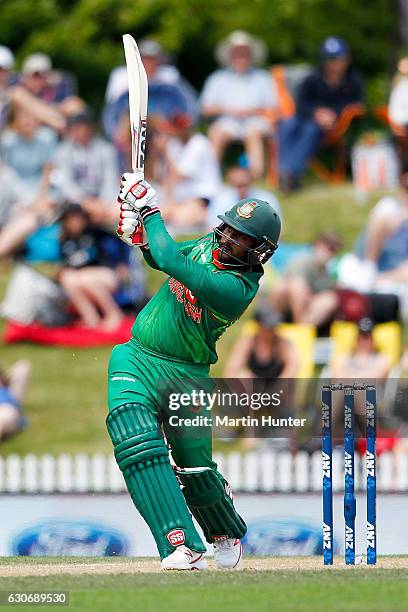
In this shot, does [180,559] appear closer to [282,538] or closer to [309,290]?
[282,538]

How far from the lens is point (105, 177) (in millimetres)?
15359

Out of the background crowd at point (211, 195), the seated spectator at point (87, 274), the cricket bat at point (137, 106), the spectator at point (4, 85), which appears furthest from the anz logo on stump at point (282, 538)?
the spectator at point (4, 85)

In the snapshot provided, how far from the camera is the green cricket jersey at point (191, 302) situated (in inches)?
282

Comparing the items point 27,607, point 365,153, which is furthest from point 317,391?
point 365,153

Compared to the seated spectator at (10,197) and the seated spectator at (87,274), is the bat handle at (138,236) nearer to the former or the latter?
the seated spectator at (87,274)

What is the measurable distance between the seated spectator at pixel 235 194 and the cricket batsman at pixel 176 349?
7392mm

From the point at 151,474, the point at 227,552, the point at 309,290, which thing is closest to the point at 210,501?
the point at 227,552

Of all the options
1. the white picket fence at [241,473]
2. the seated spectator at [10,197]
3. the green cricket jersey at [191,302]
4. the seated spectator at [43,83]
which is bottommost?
the white picket fence at [241,473]

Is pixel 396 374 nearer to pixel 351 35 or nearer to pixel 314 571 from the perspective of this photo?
→ pixel 314 571

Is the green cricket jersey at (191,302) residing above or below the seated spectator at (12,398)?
below

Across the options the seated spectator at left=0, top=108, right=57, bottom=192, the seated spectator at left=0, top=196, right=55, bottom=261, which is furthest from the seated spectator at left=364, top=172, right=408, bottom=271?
the seated spectator at left=0, top=108, right=57, bottom=192

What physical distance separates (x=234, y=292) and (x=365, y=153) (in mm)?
9988

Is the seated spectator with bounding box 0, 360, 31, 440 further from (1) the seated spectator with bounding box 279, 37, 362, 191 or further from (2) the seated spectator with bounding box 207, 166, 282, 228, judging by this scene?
(1) the seated spectator with bounding box 279, 37, 362, 191

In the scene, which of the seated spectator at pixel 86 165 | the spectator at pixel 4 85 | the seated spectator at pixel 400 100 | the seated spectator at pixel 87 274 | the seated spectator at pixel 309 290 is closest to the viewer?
the seated spectator at pixel 309 290
